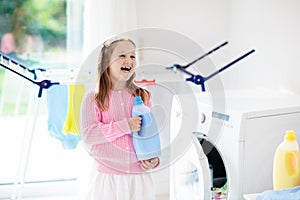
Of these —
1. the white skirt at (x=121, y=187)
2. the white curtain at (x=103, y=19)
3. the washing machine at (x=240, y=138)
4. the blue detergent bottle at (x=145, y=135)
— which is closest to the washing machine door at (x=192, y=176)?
the washing machine at (x=240, y=138)

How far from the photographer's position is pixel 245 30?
2715 millimetres

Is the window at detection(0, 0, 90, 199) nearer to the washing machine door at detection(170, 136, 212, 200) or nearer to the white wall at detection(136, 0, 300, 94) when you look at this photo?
the white wall at detection(136, 0, 300, 94)

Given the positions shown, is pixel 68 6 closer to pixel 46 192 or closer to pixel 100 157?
pixel 46 192

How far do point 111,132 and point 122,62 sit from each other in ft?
0.80

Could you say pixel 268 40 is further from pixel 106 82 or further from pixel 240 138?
pixel 106 82

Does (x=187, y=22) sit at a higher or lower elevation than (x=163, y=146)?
higher

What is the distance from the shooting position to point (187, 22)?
2.88m

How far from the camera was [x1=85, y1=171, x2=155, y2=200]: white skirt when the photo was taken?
168cm

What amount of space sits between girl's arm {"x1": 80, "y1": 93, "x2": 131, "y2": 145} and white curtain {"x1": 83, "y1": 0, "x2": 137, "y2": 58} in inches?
42.5

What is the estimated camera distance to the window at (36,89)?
9.20 ft

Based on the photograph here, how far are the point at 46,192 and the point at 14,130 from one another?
0.46m

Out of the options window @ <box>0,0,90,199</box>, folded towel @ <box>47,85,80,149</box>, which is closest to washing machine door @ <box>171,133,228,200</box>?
window @ <box>0,0,90,199</box>

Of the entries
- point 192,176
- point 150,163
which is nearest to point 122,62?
point 150,163

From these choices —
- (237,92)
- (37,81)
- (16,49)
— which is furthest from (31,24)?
(237,92)
